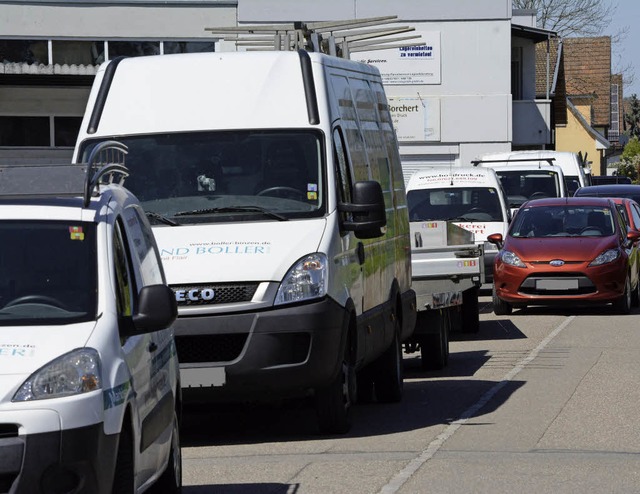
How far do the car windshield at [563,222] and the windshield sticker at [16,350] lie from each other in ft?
55.4

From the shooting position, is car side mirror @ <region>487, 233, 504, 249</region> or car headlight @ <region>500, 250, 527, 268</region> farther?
car side mirror @ <region>487, 233, 504, 249</region>

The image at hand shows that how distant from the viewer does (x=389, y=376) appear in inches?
494

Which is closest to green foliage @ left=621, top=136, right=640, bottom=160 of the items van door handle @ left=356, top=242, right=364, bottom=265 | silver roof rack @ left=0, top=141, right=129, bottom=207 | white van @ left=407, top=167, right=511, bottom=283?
white van @ left=407, top=167, right=511, bottom=283

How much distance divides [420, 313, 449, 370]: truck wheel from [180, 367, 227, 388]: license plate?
510 cm

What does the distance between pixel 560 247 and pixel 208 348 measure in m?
12.6

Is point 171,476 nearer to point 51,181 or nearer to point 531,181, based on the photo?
point 51,181

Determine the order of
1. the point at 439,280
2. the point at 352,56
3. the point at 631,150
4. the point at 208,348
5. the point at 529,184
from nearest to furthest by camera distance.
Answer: the point at 208,348 < the point at 439,280 < the point at 529,184 < the point at 352,56 < the point at 631,150

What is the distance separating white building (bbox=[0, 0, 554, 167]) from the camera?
37344mm

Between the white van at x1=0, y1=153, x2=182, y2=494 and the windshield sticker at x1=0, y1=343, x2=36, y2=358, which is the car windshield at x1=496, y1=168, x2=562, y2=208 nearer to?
the white van at x1=0, y1=153, x2=182, y2=494

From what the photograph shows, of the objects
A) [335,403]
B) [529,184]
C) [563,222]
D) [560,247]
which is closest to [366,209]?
[335,403]

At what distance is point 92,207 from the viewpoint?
23.5ft

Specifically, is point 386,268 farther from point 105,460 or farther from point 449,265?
point 105,460

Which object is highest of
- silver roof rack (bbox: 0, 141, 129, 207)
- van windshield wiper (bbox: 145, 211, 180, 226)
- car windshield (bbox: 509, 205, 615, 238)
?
silver roof rack (bbox: 0, 141, 129, 207)

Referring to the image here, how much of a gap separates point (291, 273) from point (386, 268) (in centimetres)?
254
